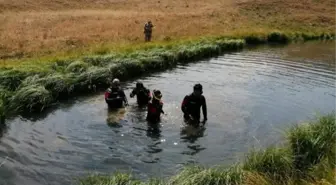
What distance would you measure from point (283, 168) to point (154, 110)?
6.30m

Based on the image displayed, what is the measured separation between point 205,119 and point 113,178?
667 cm

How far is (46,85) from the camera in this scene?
18953 millimetres

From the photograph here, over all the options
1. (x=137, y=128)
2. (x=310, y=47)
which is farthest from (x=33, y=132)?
(x=310, y=47)

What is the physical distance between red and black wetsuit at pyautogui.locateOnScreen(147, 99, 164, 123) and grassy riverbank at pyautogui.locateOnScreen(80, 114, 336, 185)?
5049 millimetres

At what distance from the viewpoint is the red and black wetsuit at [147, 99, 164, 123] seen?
1608 centimetres

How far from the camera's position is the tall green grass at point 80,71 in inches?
694

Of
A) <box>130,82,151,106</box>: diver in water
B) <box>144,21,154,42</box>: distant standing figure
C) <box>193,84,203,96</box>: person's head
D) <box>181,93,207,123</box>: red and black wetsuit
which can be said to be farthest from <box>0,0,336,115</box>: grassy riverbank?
<box>193,84,203,96</box>: person's head

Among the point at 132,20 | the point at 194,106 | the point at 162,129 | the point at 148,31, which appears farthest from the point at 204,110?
the point at 132,20

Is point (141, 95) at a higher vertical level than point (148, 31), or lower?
lower

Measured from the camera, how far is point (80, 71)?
21344mm

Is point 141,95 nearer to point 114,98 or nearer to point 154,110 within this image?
point 114,98

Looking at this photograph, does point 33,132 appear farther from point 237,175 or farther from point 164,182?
point 237,175

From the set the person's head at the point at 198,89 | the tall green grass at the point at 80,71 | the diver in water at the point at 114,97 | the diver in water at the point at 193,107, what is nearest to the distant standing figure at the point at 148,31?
the tall green grass at the point at 80,71

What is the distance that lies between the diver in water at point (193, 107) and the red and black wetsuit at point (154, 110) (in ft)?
2.80
